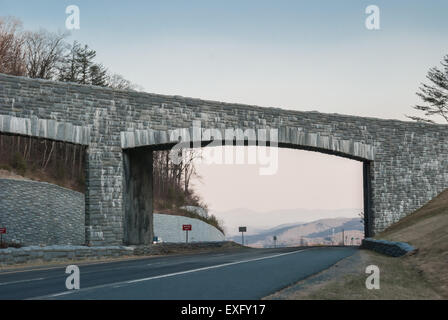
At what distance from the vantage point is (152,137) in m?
31.3

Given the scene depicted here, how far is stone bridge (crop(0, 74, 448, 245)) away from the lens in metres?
28.2

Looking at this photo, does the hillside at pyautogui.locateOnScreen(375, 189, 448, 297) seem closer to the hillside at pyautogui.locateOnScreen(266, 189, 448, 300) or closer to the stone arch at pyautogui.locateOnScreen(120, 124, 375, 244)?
the hillside at pyautogui.locateOnScreen(266, 189, 448, 300)

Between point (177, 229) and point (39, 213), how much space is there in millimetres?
18874

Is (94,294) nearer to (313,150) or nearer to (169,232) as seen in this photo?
(313,150)

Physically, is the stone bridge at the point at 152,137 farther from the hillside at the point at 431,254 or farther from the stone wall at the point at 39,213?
the stone wall at the point at 39,213

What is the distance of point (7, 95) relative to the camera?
1061 inches

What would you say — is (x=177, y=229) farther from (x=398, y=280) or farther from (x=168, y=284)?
(x=168, y=284)

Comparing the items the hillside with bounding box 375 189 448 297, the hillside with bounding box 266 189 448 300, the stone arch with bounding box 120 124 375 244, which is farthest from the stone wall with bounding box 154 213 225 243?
the hillside with bounding box 266 189 448 300

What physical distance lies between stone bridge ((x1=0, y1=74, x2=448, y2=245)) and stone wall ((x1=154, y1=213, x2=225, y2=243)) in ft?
77.6

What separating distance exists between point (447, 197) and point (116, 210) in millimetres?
21684

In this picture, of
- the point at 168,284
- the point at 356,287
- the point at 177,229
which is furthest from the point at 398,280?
the point at 177,229

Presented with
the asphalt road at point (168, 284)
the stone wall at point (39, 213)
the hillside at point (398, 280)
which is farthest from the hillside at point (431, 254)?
the stone wall at point (39, 213)

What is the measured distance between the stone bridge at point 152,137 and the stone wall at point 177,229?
77.6 ft
